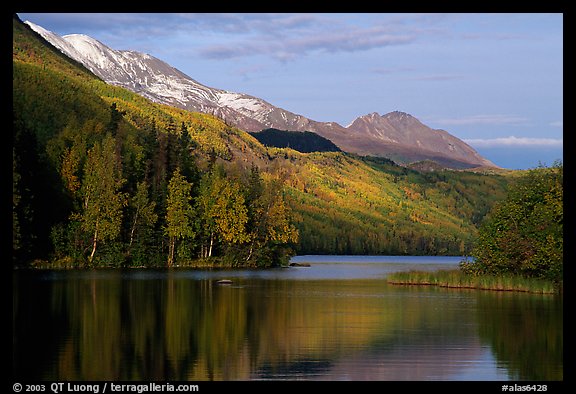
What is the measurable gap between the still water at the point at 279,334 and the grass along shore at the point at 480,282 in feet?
8.44

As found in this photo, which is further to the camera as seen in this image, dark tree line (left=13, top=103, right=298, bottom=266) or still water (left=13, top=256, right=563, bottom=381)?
dark tree line (left=13, top=103, right=298, bottom=266)

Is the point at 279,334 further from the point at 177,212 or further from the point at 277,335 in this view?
the point at 177,212

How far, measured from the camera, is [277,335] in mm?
45375

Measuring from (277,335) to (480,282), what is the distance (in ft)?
127

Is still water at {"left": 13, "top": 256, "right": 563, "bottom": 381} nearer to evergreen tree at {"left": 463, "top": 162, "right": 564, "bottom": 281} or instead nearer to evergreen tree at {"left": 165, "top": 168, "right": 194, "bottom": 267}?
evergreen tree at {"left": 463, "top": 162, "right": 564, "bottom": 281}

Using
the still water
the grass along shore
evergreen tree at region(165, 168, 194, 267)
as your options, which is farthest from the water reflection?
evergreen tree at region(165, 168, 194, 267)

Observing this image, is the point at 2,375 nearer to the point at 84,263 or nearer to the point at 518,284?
the point at 518,284

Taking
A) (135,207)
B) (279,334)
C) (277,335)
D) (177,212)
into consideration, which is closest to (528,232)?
(279,334)

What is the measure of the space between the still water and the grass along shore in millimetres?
2573

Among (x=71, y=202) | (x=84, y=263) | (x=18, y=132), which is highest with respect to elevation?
(x=18, y=132)

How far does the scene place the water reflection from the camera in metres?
34.7

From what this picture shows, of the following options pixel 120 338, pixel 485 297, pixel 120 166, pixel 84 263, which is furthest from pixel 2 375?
pixel 120 166
